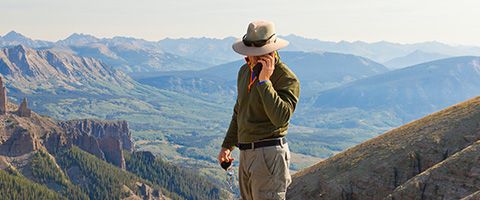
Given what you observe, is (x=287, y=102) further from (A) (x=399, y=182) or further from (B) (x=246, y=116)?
(A) (x=399, y=182)

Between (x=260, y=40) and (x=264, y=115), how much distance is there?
2088mm

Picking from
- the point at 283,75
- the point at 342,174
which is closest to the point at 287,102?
the point at 283,75

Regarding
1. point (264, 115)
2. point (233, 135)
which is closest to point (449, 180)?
point (233, 135)

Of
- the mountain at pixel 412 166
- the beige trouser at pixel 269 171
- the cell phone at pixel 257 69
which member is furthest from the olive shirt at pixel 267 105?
the mountain at pixel 412 166

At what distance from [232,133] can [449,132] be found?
4240cm

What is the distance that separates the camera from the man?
16219 millimetres

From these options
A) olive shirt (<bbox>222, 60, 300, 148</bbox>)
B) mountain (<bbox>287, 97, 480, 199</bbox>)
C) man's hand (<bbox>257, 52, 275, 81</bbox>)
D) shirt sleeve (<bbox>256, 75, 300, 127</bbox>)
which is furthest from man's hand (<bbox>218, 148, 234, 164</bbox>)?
mountain (<bbox>287, 97, 480, 199</bbox>)

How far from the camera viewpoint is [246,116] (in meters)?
17.2

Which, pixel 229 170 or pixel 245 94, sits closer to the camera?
pixel 245 94

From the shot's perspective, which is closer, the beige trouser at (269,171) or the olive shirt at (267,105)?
the olive shirt at (267,105)

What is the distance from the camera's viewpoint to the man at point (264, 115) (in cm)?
1622

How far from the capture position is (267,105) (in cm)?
1566

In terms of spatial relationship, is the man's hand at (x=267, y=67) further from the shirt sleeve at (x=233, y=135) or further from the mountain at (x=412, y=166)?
the mountain at (x=412, y=166)

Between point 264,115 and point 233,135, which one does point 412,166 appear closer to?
point 233,135
